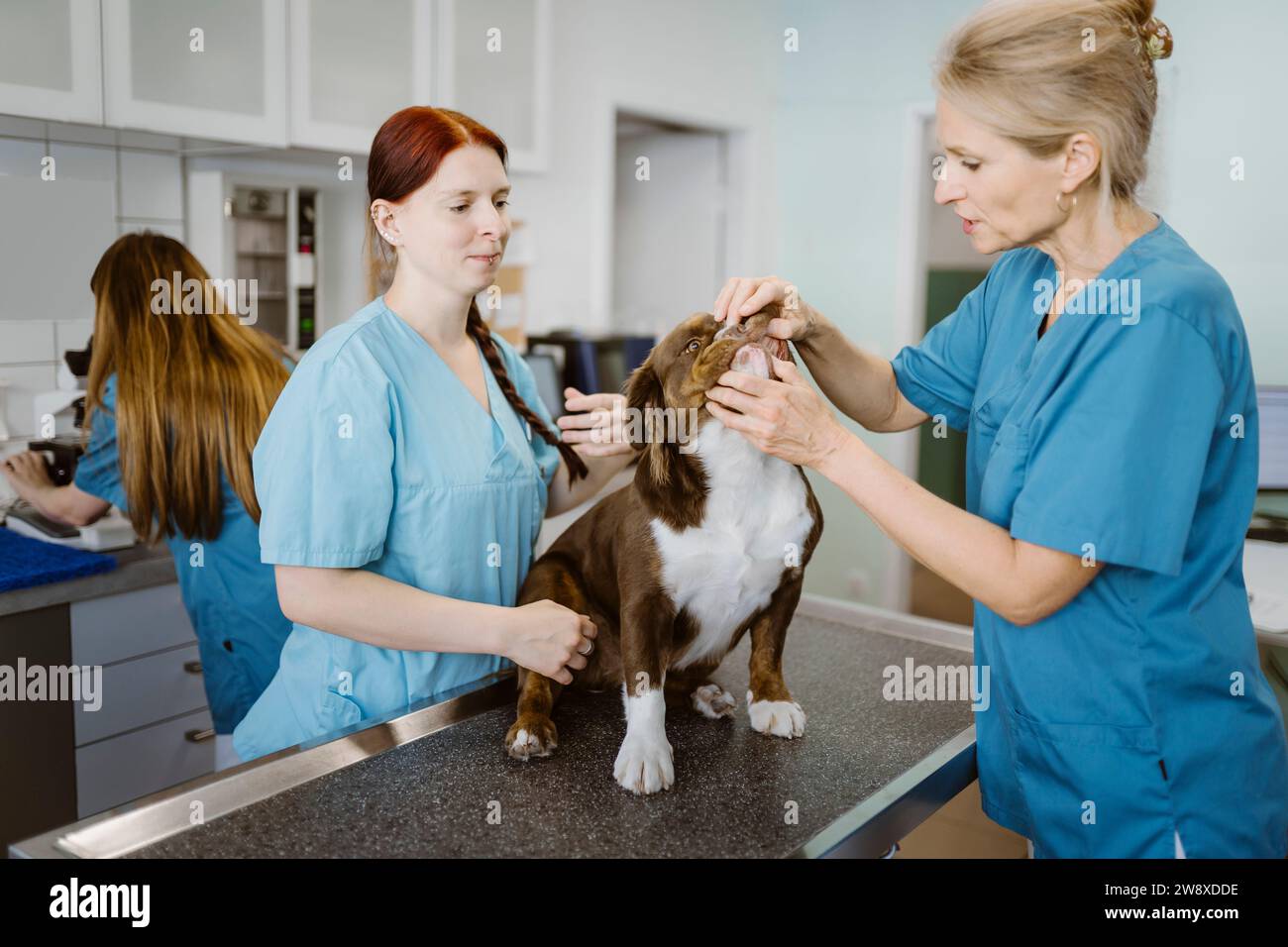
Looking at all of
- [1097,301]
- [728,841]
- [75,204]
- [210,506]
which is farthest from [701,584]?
[75,204]

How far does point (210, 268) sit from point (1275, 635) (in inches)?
114

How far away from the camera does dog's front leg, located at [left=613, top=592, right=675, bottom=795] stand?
1.23m

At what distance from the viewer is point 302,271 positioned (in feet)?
11.1

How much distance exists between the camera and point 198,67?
2670 millimetres

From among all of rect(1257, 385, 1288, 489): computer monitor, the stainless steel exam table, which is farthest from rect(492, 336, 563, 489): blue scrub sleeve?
rect(1257, 385, 1288, 489): computer monitor

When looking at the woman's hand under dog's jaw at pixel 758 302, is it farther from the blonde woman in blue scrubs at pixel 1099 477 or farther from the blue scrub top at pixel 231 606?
the blue scrub top at pixel 231 606

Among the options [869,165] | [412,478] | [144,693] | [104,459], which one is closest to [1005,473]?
[412,478]

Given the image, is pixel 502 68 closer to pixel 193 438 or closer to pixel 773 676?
pixel 193 438

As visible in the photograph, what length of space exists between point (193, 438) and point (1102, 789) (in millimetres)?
1752

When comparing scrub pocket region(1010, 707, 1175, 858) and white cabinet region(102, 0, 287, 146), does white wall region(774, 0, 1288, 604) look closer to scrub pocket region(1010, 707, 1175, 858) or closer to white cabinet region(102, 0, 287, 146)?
white cabinet region(102, 0, 287, 146)

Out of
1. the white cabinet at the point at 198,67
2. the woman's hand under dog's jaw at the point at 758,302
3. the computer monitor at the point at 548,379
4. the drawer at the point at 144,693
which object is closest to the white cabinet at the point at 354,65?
the white cabinet at the point at 198,67

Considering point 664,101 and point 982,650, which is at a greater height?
point 664,101

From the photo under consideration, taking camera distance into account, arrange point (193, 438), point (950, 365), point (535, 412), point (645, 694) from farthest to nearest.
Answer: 1. point (193, 438)
2. point (535, 412)
3. point (950, 365)
4. point (645, 694)

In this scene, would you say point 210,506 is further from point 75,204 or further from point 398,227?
point 75,204
